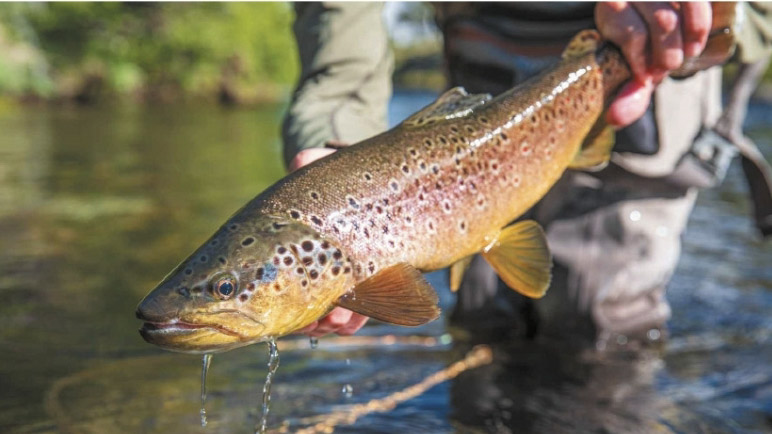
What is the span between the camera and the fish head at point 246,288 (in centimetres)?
187

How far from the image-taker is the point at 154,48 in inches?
1505

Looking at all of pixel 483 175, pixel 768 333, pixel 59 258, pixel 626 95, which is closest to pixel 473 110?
pixel 483 175

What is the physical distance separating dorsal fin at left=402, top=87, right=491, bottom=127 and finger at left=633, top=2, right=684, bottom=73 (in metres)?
0.56

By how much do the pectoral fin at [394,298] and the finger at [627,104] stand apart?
993 mm

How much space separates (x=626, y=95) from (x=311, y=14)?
1131 mm

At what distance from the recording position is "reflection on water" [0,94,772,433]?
3369mm

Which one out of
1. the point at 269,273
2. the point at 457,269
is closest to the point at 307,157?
the point at 457,269

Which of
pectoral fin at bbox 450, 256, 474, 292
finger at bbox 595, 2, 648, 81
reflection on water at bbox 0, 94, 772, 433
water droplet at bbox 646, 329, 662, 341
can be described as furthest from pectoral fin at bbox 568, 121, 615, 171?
water droplet at bbox 646, 329, 662, 341

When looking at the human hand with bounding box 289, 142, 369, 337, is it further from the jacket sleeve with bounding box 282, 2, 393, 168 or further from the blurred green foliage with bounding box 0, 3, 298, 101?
the blurred green foliage with bounding box 0, 3, 298, 101

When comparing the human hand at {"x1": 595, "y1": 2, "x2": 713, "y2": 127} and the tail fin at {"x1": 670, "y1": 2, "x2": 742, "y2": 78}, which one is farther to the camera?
the tail fin at {"x1": 670, "y1": 2, "x2": 742, "y2": 78}

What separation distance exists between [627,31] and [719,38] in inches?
13.8

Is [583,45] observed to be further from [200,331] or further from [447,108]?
[200,331]

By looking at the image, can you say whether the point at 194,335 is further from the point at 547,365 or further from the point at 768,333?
the point at 768,333

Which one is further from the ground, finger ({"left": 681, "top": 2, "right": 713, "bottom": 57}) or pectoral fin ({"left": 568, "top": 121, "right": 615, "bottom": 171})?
finger ({"left": 681, "top": 2, "right": 713, "bottom": 57})
